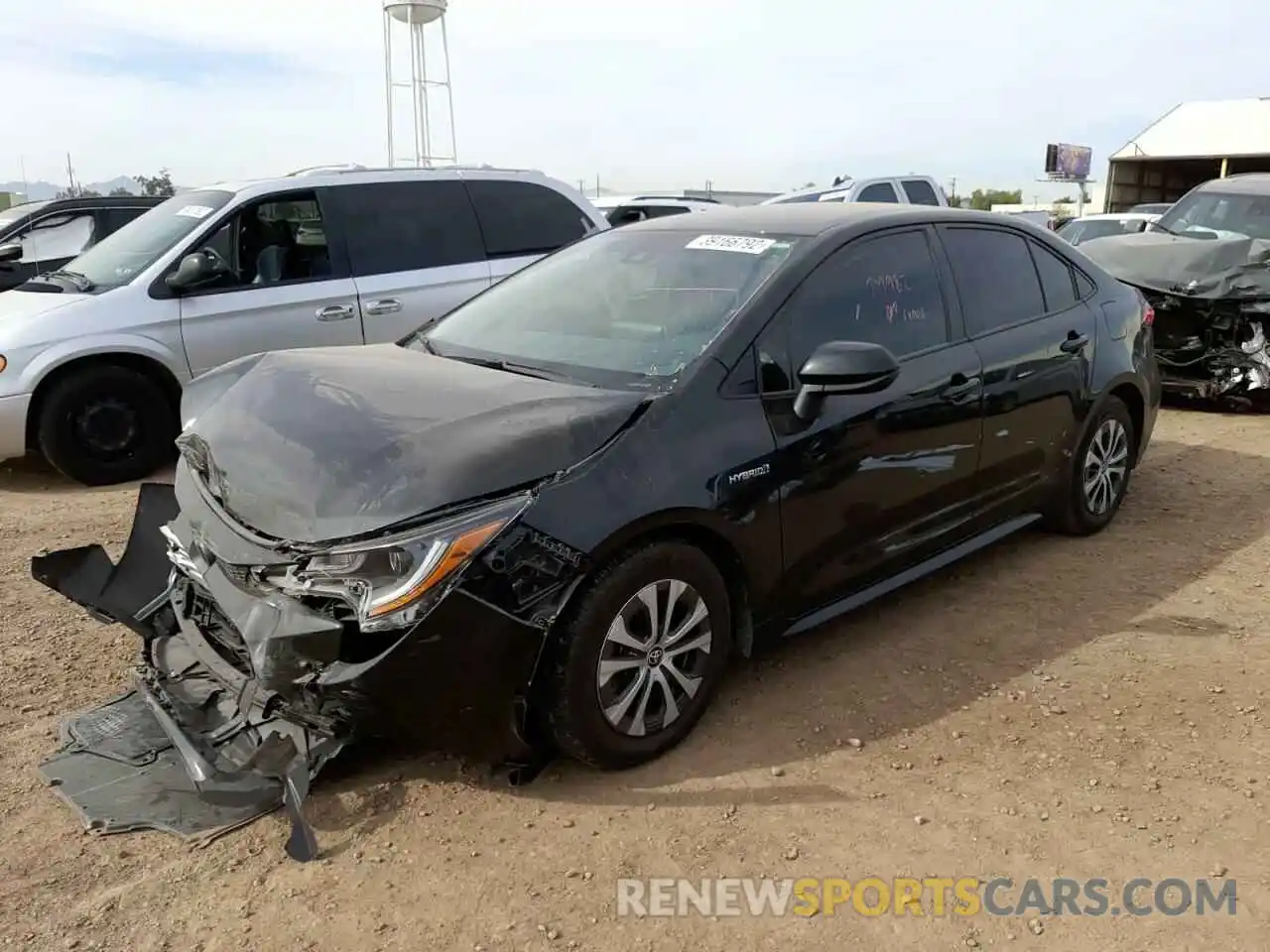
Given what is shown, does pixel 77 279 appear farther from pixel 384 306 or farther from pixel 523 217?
pixel 523 217

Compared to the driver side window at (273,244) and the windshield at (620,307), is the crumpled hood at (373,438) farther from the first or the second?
the driver side window at (273,244)

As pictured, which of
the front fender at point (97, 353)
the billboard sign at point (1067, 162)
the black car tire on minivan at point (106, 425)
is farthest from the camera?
the billboard sign at point (1067, 162)

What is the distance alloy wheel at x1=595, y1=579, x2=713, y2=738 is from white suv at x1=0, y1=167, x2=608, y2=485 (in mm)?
4369

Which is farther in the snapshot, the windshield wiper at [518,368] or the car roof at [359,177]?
the car roof at [359,177]

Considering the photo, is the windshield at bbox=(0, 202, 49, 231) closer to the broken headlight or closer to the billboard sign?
the broken headlight

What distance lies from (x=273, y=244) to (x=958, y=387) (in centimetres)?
471

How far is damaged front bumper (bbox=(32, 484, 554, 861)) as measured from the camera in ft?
8.70

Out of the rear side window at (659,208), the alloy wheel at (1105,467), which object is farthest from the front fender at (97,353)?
the rear side window at (659,208)

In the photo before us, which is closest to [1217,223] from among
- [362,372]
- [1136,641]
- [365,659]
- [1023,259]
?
[1023,259]

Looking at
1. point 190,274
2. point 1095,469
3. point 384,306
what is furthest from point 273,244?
point 1095,469

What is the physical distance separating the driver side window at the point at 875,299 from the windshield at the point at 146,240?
15.1ft

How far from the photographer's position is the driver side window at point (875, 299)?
11.7 ft

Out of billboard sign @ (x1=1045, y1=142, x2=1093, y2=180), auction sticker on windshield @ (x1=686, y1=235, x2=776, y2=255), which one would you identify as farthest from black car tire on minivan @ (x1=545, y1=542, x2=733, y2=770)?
billboard sign @ (x1=1045, y1=142, x2=1093, y2=180)

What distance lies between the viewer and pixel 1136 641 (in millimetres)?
4047
